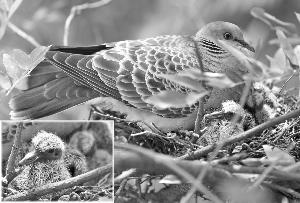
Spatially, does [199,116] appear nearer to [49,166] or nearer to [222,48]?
[49,166]

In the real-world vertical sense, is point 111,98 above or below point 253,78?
below

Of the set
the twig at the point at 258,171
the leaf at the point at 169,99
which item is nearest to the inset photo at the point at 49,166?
the leaf at the point at 169,99

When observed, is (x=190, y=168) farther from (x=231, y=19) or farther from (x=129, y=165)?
(x=231, y=19)

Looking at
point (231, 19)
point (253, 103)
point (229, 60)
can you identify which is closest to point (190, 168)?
point (253, 103)

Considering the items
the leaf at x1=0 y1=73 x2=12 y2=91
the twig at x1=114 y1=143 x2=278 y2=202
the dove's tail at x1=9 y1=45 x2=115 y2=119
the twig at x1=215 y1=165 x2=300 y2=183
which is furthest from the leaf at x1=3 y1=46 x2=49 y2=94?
the dove's tail at x1=9 y1=45 x2=115 y2=119

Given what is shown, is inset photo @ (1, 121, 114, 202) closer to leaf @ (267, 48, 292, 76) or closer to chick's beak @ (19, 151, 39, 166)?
chick's beak @ (19, 151, 39, 166)

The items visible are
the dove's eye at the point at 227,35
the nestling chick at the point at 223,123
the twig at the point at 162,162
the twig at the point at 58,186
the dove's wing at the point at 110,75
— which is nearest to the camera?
the twig at the point at 162,162

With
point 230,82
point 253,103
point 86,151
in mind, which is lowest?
point 86,151

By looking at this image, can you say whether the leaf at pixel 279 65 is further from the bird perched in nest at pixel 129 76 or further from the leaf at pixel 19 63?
the leaf at pixel 19 63
